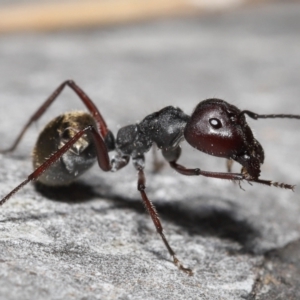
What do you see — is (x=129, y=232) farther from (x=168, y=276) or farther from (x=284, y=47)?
(x=284, y=47)

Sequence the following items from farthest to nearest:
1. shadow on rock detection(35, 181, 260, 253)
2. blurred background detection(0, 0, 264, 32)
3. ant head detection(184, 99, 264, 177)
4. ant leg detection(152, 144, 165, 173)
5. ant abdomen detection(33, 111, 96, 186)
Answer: blurred background detection(0, 0, 264, 32)
ant leg detection(152, 144, 165, 173)
shadow on rock detection(35, 181, 260, 253)
ant abdomen detection(33, 111, 96, 186)
ant head detection(184, 99, 264, 177)

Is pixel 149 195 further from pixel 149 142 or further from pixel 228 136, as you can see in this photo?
pixel 228 136

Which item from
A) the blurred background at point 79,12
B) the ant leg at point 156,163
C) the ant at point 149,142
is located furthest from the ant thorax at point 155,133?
the blurred background at point 79,12

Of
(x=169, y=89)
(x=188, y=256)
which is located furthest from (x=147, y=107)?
(x=188, y=256)

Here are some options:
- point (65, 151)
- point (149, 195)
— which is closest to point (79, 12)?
point (149, 195)

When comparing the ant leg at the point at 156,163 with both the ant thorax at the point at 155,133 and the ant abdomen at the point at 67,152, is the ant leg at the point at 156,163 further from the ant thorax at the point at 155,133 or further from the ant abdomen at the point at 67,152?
the ant abdomen at the point at 67,152

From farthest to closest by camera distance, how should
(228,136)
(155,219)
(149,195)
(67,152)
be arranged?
(149,195) → (67,152) → (155,219) → (228,136)

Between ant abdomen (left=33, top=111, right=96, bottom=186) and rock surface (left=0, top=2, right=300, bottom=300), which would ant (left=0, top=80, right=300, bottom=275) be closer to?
ant abdomen (left=33, top=111, right=96, bottom=186)

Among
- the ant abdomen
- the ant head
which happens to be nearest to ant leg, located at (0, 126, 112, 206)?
the ant abdomen
